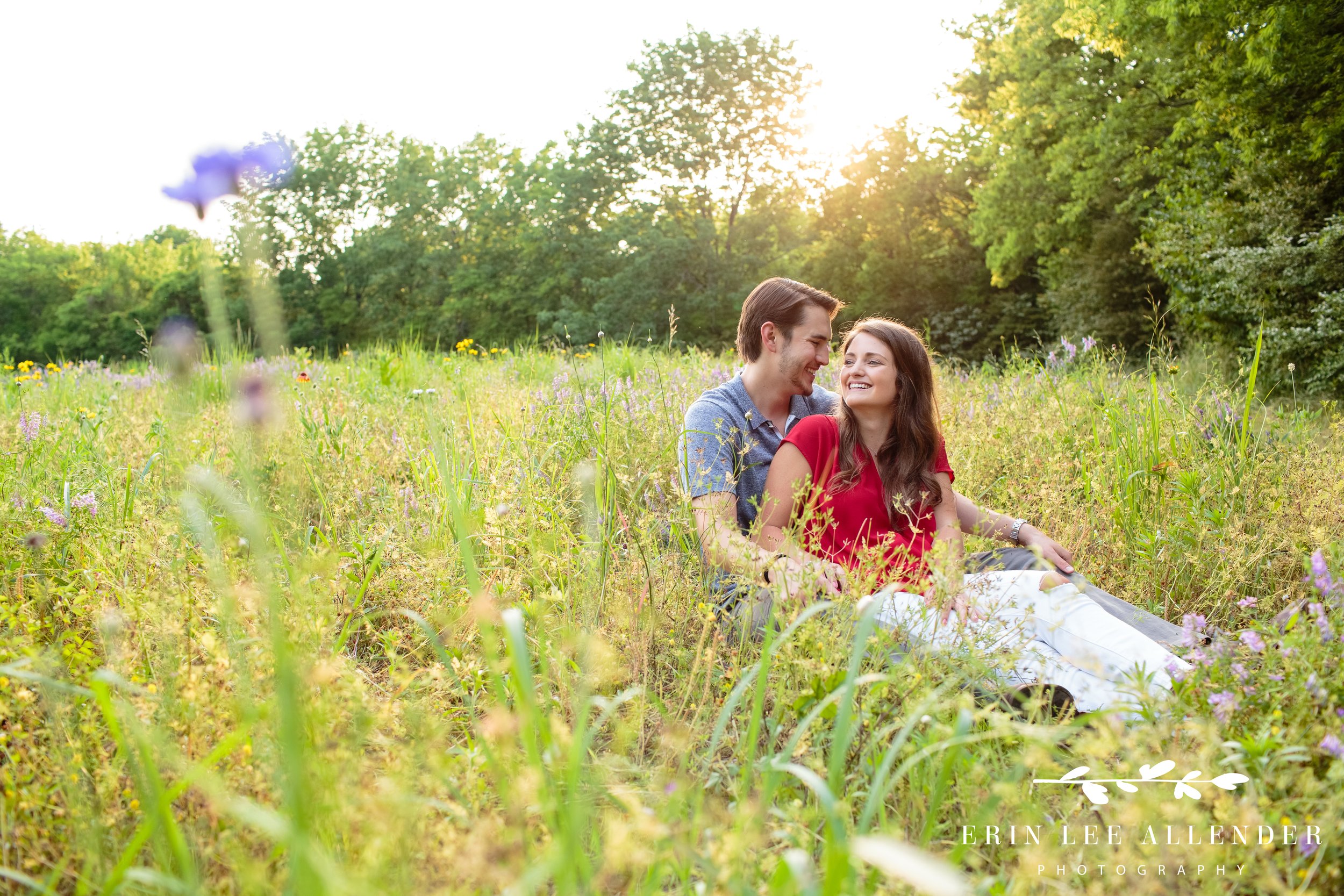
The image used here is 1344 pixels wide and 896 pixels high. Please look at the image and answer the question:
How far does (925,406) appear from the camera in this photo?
2975mm

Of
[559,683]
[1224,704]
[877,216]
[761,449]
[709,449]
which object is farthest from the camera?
[877,216]

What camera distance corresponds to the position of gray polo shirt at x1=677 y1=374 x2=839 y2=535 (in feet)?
8.86

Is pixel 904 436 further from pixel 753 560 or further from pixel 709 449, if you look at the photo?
pixel 753 560

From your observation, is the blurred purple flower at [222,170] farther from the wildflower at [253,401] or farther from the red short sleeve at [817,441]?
the red short sleeve at [817,441]

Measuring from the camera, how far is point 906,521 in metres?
2.86

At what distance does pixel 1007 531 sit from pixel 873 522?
52 cm

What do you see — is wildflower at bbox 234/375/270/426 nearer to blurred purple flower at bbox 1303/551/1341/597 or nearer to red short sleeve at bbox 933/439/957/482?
blurred purple flower at bbox 1303/551/1341/597

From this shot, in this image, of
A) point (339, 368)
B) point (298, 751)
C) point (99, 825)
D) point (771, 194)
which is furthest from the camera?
point (771, 194)

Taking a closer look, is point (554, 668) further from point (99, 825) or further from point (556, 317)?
A: point (556, 317)

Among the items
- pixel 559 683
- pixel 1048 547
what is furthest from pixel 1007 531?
pixel 559 683

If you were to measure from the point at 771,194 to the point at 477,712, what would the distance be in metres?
24.6

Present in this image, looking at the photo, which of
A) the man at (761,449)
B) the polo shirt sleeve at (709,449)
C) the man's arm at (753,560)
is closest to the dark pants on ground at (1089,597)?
the man at (761,449)

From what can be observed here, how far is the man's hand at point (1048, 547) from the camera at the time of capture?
259 cm

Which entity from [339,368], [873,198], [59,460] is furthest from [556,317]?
[59,460]
